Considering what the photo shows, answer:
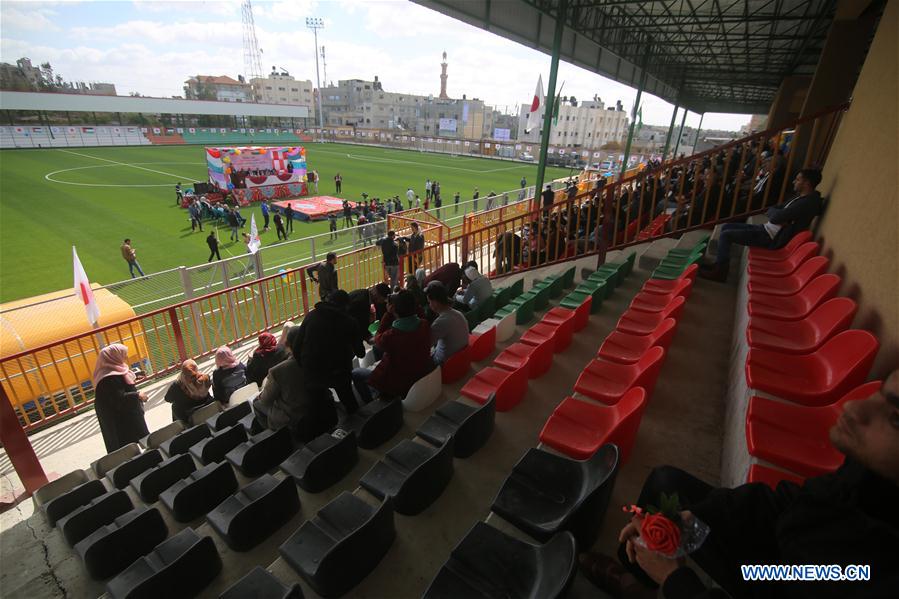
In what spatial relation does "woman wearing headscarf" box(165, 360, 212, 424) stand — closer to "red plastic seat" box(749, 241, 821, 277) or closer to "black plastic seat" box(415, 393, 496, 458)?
"black plastic seat" box(415, 393, 496, 458)

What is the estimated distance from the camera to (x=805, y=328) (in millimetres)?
3080

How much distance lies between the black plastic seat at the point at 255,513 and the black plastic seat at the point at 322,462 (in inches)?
5.4

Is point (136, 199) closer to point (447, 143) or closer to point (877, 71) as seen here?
point (877, 71)

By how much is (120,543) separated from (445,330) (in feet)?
9.30

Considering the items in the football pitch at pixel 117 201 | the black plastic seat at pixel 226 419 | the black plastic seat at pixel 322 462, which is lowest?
the football pitch at pixel 117 201

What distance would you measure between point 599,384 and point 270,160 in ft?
88.2

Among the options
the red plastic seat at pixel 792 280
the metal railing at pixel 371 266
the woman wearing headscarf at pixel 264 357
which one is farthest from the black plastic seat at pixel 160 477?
the red plastic seat at pixel 792 280

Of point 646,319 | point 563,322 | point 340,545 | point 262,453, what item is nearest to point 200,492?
point 262,453

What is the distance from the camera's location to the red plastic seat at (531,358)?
155 inches

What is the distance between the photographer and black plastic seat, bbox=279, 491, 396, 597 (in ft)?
6.45

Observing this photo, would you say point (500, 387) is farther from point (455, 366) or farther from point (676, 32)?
point (676, 32)

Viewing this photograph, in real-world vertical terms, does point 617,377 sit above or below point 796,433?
below

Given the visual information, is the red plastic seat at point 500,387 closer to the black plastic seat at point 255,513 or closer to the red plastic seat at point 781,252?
the black plastic seat at point 255,513

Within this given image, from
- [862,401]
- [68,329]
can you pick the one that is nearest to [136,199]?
[68,329]
